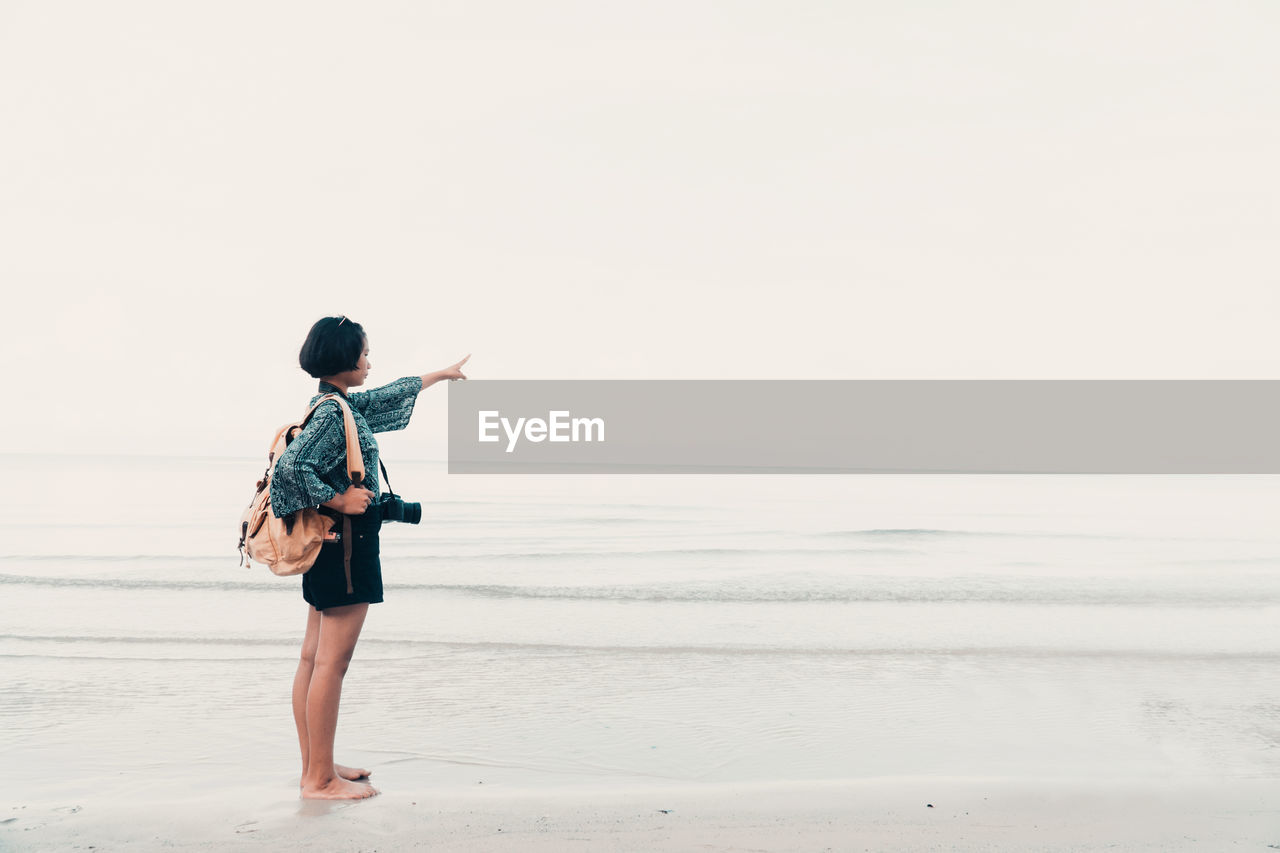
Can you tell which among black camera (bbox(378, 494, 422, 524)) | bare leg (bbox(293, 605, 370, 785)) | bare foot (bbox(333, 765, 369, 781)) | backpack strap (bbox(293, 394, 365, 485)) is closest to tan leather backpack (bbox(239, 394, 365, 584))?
backpack strap (bbox(293, 394, 365, 485))

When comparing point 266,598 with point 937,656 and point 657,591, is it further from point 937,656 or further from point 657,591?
point 937,656

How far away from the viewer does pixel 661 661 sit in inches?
285

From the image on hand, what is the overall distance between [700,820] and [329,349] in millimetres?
2230

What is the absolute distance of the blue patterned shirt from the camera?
334cm

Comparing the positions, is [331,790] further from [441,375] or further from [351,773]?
[441,375]

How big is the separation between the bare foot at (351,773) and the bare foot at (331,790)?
177mm

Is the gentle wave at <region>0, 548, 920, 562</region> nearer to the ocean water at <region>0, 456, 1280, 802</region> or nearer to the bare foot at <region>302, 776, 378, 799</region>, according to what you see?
the ocean water at <region>0, 456, 1280, 802</region>

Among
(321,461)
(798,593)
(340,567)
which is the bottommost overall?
(798,593)

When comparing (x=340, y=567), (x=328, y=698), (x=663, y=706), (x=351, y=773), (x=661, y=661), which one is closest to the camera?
(x=340, y=567)

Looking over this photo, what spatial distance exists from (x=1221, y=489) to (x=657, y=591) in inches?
1401

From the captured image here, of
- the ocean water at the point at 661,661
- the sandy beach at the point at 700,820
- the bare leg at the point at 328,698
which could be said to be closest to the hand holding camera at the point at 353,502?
the bare leg at the point at 328,698

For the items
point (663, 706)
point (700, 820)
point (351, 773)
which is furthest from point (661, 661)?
point (700, 820)

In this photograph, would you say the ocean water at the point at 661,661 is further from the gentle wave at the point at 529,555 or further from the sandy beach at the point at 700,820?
the sandy beach at the point at 700,820

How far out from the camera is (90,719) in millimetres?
5352
